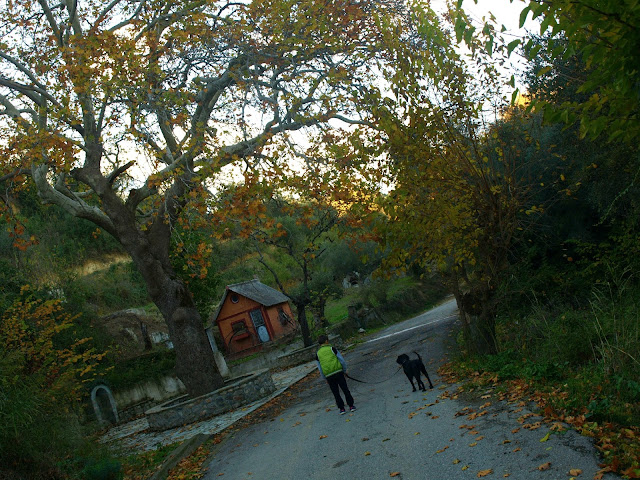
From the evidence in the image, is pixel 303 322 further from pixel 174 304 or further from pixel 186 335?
pixel 174 304

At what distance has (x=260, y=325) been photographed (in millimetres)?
35438

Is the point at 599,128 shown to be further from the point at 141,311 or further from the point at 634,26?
the point at 141,311

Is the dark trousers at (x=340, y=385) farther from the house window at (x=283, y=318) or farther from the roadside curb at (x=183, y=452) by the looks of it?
the house window at (x=283, y=318)

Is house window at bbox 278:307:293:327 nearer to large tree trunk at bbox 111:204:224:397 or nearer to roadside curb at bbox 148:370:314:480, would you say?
large tree trunk at bbox 111:204:224:397

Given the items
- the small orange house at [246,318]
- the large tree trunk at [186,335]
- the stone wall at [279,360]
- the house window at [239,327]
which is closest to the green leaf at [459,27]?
the large tree trunk at [186,335]

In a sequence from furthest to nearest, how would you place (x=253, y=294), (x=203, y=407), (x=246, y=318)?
(x=253, y=294), (x=246, y=318), (x=203, y=407)

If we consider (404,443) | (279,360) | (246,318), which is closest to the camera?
(404,443)

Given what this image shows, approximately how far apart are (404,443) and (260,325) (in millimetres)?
27970

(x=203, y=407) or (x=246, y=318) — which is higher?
(x=246, y=318)

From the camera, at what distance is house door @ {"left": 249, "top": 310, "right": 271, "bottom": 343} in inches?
1388

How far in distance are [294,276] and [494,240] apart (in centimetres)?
3424

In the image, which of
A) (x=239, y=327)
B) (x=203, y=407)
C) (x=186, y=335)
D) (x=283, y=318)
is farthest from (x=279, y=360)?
(x=186, y=335)

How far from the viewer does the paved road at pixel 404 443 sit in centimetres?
602

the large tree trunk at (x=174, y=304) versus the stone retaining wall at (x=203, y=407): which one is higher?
the large tree trunk at (x=174, y=304)
